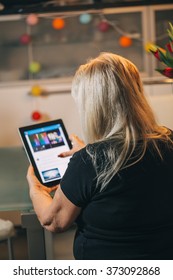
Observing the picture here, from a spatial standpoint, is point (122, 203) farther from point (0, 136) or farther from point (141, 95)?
point (0, 136)

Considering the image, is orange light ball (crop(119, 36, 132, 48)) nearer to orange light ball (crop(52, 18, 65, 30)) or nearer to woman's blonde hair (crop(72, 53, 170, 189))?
orange light ball (crop(52, 18, 65, 30))

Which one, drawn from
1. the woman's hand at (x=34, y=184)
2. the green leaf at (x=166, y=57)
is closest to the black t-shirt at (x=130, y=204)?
the woman's hand at (x=34, y=184)

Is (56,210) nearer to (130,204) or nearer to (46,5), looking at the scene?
(130,204)

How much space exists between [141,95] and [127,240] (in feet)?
1.21

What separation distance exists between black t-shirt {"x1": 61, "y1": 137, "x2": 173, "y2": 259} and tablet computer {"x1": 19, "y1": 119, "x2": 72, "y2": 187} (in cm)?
45

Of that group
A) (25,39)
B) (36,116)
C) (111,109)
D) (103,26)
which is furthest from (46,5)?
(111,109)

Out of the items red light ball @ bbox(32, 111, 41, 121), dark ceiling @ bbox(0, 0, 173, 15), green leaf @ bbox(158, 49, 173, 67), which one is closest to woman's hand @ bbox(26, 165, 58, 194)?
green leaf @ bbox(158, 49, 173, 67)

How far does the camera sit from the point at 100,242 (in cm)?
131

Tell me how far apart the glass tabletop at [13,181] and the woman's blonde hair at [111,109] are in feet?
1.56

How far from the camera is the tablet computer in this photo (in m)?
1.74

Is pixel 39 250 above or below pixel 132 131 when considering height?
below

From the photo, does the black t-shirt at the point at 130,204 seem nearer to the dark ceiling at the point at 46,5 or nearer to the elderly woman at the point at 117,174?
the elderly woman at the point at 117,174

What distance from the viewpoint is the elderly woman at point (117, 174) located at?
126 cm
